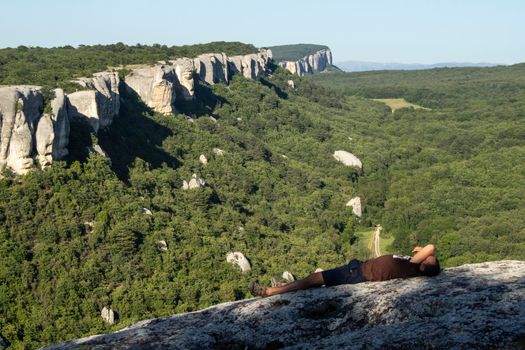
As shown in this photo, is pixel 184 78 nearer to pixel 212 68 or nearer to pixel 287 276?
pixel 212 68

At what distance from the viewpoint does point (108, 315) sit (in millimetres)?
37906

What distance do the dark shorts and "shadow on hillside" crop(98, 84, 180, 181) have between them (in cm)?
4637

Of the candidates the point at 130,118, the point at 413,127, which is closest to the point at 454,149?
the point at 413,127

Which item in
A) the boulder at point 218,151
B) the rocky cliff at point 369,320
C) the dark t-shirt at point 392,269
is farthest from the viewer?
the boulder at point 218,151

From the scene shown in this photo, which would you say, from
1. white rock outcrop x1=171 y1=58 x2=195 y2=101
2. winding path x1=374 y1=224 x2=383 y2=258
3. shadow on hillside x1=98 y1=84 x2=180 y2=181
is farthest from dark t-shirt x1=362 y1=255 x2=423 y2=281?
white rock outcrop x1=171 y1=58 x2=195 y2=101

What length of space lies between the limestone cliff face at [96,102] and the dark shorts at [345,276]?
46.2 metres

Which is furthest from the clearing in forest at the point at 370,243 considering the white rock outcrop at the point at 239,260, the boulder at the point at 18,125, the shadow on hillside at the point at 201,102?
the boulder at the point at 18,125

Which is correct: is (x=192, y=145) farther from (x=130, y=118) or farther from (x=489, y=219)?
(x=489, y=219)

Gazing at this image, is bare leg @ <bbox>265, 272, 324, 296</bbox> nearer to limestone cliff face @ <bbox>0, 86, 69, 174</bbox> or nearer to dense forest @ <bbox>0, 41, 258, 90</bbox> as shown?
limestone cliff face @ <bbox>0, 86, 69, 174</bbox>

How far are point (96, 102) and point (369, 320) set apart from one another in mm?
50789

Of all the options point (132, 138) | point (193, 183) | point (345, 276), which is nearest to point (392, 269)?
point (345, 276)

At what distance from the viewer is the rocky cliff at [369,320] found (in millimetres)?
8625

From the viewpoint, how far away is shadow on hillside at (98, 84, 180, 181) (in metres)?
58.9

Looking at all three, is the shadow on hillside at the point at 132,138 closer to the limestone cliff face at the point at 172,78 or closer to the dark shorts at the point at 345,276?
the limestone cliff face at the point at 172,78
